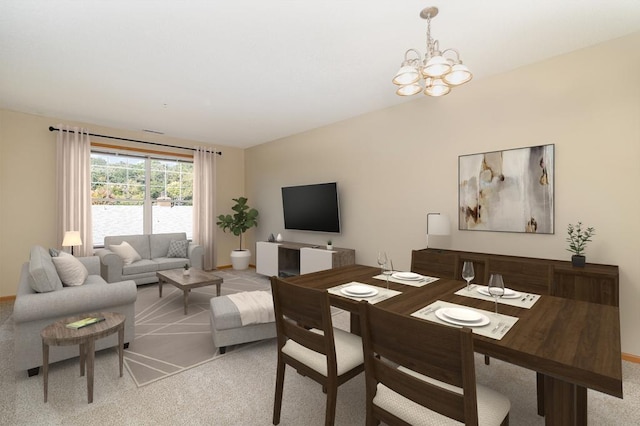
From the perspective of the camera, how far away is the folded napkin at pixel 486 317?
4.29 ft

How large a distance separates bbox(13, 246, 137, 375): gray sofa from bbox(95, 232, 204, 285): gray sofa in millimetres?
1864

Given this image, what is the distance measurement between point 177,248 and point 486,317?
5446 mm

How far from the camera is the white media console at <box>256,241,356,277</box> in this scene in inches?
180

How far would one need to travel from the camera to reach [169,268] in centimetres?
522

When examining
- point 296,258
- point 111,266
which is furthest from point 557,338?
point 111,266

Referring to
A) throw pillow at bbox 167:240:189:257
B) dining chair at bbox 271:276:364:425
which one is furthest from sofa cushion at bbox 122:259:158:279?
dining chair at bbox 271:276:364:425

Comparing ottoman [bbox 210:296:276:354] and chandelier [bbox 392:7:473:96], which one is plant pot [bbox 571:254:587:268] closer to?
chandelier [bbox 392:7:473:96]

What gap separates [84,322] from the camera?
222cm

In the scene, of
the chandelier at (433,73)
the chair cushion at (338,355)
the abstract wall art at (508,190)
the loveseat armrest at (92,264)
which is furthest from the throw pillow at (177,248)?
the chandelier at (433,73)

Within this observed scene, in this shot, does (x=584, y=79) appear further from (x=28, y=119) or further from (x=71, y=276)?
(x=28, y=119)

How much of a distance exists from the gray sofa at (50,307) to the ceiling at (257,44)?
196cm

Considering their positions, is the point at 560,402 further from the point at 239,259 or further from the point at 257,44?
the point at 239,259

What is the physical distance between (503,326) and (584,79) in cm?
273

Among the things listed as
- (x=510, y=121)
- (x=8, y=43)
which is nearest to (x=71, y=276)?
(x=8, y=43)
